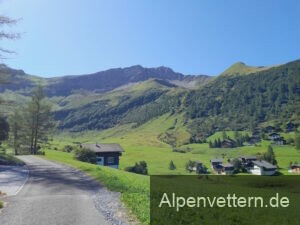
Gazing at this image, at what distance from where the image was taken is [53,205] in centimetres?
1747

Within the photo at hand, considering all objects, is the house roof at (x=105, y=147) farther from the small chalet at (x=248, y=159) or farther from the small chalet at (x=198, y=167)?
the small chalet at (x=248, y=159)

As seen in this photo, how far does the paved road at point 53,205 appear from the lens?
14.5m

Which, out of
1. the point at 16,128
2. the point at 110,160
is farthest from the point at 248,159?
the point at 16,128

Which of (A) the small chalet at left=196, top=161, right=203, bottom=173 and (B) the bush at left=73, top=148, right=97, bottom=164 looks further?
(A) the small chalet at left=196, top=161, right=203, bottom=173

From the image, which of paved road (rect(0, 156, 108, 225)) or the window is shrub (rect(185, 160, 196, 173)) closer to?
the window

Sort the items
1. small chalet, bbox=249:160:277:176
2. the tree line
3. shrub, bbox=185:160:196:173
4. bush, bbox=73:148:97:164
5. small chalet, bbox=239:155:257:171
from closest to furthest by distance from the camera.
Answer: bush, bbox=73:148:97:164 < the tree line < small chalet, bbox=249:160:277:176 < small chalet, bbox=239:155:257:171 < shrub, bbox=185:160:196:173

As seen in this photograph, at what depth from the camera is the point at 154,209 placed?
16.0 metres

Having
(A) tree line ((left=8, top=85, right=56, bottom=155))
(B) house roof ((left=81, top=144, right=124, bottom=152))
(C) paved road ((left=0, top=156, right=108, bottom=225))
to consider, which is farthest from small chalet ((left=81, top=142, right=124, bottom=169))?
(C) paved road ((left=0, top=156, right=108, bottom=225))

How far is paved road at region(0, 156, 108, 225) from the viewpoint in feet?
47.6

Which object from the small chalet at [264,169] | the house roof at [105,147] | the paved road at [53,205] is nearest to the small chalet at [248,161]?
the small chalet at [264,169]

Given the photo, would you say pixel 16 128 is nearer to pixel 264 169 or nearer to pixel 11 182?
pixel 11 182

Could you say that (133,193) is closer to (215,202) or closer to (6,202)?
(215,202)

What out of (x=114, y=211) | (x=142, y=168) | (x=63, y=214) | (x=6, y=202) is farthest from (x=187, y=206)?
(x=142, y=168)

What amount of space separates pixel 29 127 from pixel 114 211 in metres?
66.3
